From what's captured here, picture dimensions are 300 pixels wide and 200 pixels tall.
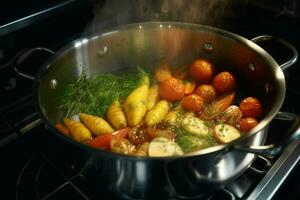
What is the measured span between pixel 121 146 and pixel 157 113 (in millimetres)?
199

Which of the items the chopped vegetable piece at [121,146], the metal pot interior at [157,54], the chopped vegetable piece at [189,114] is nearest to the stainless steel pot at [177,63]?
the metal pot interior at [157,54]

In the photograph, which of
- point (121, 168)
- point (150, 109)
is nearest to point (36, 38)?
point (150, 109)

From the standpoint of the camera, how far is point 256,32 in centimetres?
142

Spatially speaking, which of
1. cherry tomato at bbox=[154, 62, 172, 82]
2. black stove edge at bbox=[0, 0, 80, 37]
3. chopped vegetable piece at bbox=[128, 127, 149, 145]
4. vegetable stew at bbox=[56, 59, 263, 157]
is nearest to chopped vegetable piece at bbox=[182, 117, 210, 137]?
vegetable stew at bbox=[56, 59, 263, 157]

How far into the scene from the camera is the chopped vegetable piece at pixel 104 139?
989 millimetres

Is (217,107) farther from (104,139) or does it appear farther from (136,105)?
(104,139)

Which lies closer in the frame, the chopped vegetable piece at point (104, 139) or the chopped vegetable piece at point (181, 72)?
the chopped vegetable piece at point (104, 139)

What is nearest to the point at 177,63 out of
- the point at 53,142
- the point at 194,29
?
the point at 194,29

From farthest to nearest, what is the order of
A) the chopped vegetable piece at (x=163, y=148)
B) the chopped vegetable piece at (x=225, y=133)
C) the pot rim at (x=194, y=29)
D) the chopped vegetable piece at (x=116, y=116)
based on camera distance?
the chopped vegetable piece at (x=116, y=116) → the chopped vegetable piece at (x=225, y=133) → the chopped vegetable piece at (x=163, y=148) → the pot rim at (x=194, y=29)

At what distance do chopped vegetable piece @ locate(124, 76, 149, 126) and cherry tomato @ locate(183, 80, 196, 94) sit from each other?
0.12 m

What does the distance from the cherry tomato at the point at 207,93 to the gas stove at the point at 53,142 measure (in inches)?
7.7

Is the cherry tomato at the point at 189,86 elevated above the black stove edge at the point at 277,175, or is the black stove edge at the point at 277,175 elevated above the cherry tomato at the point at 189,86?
the cherry tomato at the point at 189,86

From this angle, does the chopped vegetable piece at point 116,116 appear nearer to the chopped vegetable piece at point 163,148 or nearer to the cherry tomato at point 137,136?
the cherry tomato at point 137,136

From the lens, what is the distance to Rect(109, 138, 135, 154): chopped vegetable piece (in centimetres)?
93
